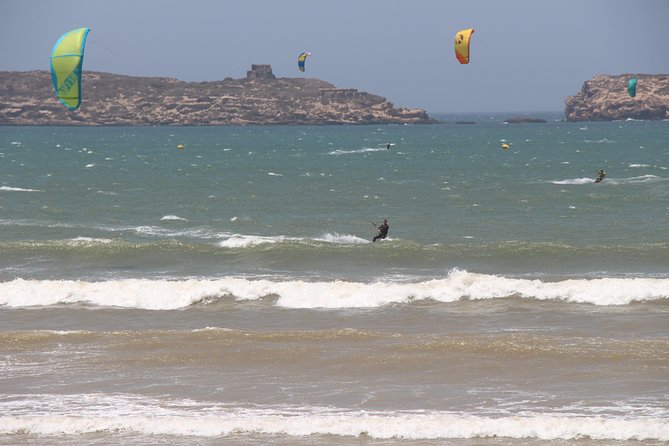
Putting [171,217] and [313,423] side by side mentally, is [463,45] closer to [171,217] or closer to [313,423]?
[171,217]

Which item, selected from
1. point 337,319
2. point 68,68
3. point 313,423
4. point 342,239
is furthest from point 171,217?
point 313,423

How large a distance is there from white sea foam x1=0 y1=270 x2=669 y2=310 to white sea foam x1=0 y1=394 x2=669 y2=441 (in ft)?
31.1

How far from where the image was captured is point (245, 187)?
60.4 meters

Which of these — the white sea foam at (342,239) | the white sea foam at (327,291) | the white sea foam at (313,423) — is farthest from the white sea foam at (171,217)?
the white sea foam at (313,423)

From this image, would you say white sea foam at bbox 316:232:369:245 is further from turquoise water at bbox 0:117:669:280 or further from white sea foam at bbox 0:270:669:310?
white sea foam at bbox 0:270:669:310

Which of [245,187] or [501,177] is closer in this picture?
[245,187]

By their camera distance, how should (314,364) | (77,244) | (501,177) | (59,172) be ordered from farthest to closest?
(59,172) → (501,177) → (77,244) → (314,364)

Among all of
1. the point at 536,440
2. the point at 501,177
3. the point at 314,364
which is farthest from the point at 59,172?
the point at 536,440

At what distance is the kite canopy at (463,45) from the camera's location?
45.8m

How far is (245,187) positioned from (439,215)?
18.7m

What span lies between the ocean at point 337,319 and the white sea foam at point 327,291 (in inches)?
2.8

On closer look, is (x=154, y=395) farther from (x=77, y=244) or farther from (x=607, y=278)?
(x=77, y=244)

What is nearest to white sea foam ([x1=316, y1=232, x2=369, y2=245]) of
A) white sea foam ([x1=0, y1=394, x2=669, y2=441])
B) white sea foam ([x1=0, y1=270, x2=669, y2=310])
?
white sea foam ([x1=0, y1=270, x2=669, y2=310])

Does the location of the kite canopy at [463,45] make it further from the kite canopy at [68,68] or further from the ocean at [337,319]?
the kite canopy at [68,68]
